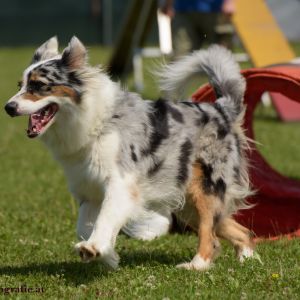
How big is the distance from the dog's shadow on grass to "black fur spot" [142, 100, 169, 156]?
856 mm

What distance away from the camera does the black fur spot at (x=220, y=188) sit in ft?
17.8

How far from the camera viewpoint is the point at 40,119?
4.81m

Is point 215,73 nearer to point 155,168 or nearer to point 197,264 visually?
point 155,168

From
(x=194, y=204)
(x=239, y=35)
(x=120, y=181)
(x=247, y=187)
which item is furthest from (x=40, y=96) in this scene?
(x=239, y=35)

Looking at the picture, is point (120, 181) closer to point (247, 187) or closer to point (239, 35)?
point (247, 187)

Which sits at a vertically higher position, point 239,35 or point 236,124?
point 236,124

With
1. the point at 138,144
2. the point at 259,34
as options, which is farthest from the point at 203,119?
the point at 259,34

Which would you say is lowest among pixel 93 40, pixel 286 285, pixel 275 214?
pixel 93 40

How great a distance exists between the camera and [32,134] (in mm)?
4742

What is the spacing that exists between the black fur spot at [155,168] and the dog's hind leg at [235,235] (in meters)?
0.71

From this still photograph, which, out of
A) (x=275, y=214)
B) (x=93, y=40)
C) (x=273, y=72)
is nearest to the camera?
(x=273, y=72)

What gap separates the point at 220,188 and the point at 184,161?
350 millimetres

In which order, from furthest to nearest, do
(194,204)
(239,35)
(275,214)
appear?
1. (239,35)
2. (275,214)
3. (194,204)

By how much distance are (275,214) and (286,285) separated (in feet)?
7.80
